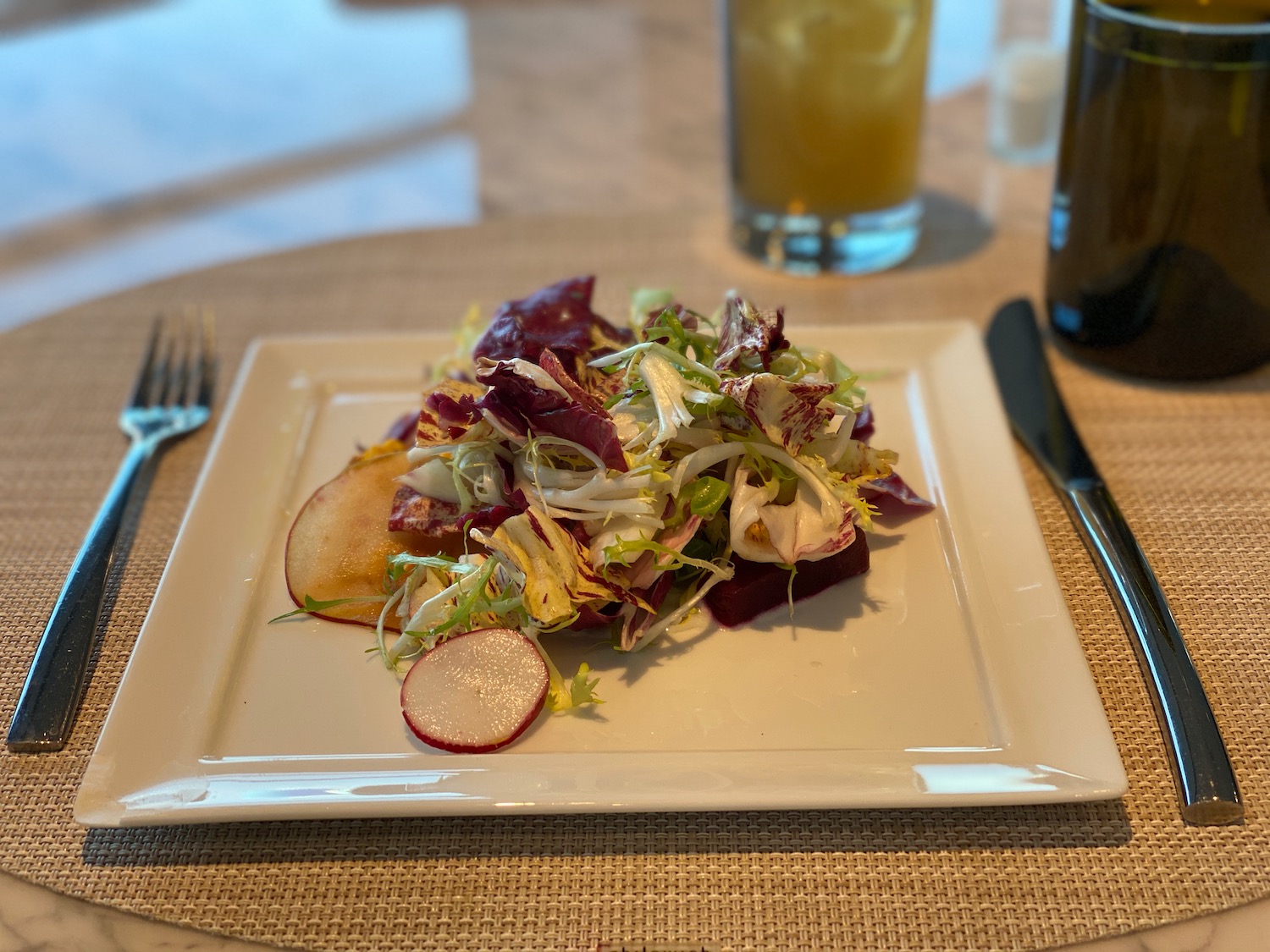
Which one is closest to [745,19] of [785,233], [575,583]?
[785,233]

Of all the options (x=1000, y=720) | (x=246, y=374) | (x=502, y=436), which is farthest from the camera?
(x=246, y=374)

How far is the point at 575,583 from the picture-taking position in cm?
88

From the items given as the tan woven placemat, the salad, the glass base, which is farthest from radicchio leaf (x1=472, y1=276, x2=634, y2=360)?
the glass base

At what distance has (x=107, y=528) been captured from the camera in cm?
108

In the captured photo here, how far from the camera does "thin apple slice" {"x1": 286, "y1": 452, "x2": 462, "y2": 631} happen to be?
3.11 feet

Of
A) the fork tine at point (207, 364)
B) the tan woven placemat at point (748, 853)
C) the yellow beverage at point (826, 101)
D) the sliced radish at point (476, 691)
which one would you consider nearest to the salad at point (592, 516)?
the sliced radish at point (476, 691)

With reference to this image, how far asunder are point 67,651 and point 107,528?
0.58 ft

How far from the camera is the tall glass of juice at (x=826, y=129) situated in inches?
56.0

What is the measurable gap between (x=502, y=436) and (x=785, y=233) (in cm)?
77

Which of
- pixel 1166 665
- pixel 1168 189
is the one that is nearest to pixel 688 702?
pixel 1166 665

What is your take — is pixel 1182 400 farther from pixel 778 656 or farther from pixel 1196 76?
pixel 778 656

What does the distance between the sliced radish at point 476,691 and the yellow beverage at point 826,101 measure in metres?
0.88

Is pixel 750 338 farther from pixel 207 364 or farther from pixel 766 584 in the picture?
pixel 207 364

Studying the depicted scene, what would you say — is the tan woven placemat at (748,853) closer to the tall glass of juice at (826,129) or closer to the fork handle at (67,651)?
the fork handle at (67,651)
